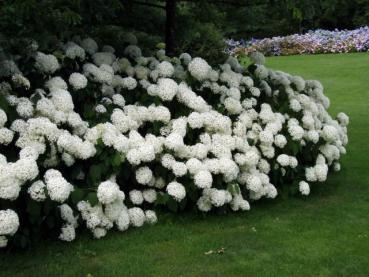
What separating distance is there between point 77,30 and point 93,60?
4.64 ft

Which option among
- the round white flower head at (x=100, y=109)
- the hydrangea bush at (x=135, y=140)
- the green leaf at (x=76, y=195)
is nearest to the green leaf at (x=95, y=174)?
the hydrangea bush at (x=135, y=140)

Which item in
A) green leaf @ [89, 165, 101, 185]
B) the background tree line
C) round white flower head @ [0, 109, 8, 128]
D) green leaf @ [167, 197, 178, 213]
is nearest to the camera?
round white flower head @ [0, 109, 8, 128]

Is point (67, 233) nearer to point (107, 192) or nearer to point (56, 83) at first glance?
point (107, 192)

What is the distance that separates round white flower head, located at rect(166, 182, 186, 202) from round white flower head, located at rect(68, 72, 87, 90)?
1.38m

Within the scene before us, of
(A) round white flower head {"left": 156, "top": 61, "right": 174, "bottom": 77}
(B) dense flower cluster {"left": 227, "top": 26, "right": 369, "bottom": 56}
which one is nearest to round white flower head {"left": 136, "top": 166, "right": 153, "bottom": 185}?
(A) round white flower head {"left": 156, "top": 61, "right": 174, "bottom": 77}

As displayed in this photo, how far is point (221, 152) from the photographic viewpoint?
5.48 meters

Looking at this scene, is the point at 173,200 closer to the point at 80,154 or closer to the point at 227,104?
the point at 80,154

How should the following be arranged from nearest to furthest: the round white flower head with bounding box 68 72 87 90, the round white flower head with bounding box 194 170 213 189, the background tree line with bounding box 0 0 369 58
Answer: the round white flower head with bounding box 194 170 213 189
the round white flower head with bounding box 68 72 87 90
the background tree line with bounding box 0 0 369 58

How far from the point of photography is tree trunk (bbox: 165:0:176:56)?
7645 mm

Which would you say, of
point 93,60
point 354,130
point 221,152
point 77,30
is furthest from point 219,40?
point 221,152

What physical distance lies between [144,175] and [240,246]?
1.05 meters

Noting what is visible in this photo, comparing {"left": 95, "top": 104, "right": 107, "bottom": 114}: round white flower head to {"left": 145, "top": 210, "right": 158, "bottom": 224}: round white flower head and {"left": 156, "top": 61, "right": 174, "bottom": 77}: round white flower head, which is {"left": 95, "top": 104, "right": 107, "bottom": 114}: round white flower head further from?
{"left": 145, "top": 210, "right": 158, "bottom": 224}: round white flower head

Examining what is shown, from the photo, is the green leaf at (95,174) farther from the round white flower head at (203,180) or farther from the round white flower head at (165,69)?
the round white flower head at (165,69)

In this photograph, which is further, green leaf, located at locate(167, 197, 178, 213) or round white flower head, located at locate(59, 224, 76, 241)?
green leaf, located at locate(167, 197, 178, 213)
